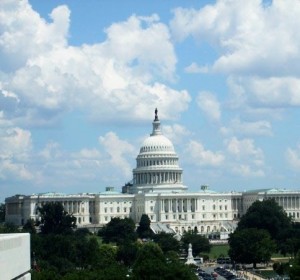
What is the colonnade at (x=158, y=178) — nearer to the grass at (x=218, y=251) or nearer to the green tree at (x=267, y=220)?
the green tree at (x=267, y=220)

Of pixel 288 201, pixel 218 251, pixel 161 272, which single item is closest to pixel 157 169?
pixel 288 201

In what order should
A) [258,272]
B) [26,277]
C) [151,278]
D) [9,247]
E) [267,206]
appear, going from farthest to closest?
[267,206]
[258,272]
[151,278]
[26,277]
[9,247]

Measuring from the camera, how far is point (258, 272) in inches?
4146

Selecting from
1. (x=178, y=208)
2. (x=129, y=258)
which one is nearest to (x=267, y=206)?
(x=178, y=208)

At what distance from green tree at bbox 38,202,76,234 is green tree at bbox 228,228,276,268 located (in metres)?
49.0

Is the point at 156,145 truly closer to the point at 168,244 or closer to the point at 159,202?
the point at 159,202

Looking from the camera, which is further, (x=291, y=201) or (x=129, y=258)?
(x=291, y=201)

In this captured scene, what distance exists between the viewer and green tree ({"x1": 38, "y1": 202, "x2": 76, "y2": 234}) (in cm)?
15950

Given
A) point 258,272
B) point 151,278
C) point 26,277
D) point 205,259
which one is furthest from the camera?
point 205,259

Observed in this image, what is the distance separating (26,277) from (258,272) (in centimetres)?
5163

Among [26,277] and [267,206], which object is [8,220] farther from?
[26,277]

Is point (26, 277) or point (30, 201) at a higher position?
point (30, 201)

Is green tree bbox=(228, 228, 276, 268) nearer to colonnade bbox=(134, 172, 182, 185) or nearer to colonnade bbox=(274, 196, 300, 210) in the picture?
colonnade bbox=(134, 172, 182, 185)

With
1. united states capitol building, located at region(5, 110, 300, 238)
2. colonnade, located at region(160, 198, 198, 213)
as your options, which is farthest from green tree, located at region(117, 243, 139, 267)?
colonnade, located at region(160, 198, 198, 213)
